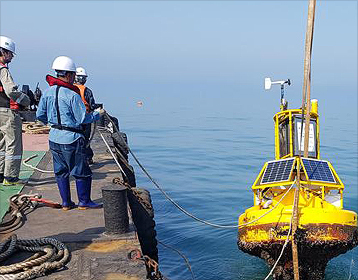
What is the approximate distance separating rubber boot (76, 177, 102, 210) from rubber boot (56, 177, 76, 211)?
0.15 meters

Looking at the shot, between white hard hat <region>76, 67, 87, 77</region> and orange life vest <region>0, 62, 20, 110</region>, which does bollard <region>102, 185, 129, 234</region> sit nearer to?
orange life vest <region>0, 62, 20, 110</region>

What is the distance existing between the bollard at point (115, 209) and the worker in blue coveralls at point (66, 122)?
1114 millimetres

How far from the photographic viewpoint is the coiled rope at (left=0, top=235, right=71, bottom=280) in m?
4.13

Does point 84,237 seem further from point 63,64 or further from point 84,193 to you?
point 63,64

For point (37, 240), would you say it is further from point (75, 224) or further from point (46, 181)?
point (46, 181)

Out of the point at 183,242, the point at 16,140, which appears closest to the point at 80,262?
the point at 16,140

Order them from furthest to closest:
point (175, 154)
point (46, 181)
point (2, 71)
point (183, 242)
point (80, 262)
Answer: point (175, 154), point (183, 242), point (46, 181), point (2, 71), point (80, 262)


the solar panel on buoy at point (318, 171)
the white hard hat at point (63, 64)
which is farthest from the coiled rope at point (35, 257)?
the solar panel on buoy at point (318, 171)

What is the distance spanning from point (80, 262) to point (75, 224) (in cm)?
119

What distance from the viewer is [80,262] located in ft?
14.8

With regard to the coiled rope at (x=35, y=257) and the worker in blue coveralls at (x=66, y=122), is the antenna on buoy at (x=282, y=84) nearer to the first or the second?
the worker in blue coveralls at (x=66, y=122)

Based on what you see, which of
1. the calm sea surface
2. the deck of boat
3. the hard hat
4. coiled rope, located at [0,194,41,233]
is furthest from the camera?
the calm sea surface

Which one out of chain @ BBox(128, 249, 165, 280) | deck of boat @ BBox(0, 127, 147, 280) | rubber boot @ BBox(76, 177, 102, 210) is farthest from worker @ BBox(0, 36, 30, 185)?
chain @ BBox(128, 249, 165, 280)

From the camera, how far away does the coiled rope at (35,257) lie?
4.13 m
